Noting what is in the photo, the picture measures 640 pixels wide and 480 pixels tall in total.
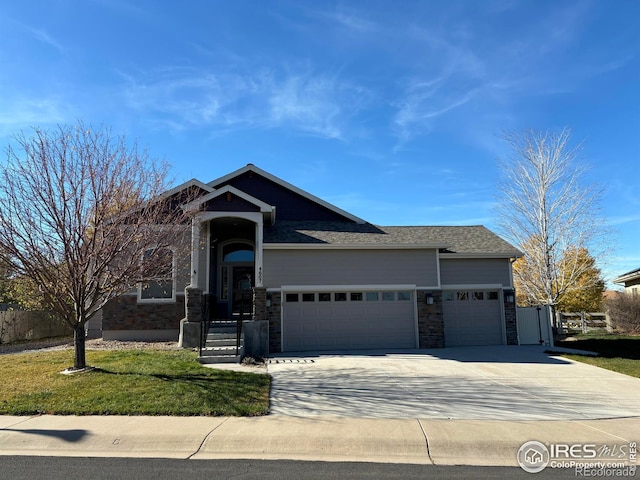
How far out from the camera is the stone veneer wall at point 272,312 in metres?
15.2

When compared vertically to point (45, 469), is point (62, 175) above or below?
above

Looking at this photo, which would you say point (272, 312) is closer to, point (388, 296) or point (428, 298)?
point (388, 296)

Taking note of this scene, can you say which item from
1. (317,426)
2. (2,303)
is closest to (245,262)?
(317,426)

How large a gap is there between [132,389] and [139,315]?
27.6ft

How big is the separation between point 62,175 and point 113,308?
758 centimetres

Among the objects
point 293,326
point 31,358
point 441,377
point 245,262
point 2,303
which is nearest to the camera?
point 441,377

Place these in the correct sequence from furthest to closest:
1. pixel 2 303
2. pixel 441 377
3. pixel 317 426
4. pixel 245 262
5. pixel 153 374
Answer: pixel 2 303 < pixel 245 262 < pixel 441 377 < pixel 153 374 < pixel 317 426

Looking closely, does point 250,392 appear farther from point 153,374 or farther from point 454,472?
point 454,472

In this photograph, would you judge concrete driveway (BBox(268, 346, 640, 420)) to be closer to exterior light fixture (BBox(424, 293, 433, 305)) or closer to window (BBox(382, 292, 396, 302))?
exterior light fixture (BBox(424, 293, 433, 305))

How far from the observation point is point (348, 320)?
16.1 metres

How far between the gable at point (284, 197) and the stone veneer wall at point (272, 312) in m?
5.73

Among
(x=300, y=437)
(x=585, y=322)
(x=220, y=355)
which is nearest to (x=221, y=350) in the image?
(x=220, y=355)

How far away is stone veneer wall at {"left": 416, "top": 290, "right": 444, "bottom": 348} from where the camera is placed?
53.0 feet

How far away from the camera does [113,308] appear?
55.4 feet
